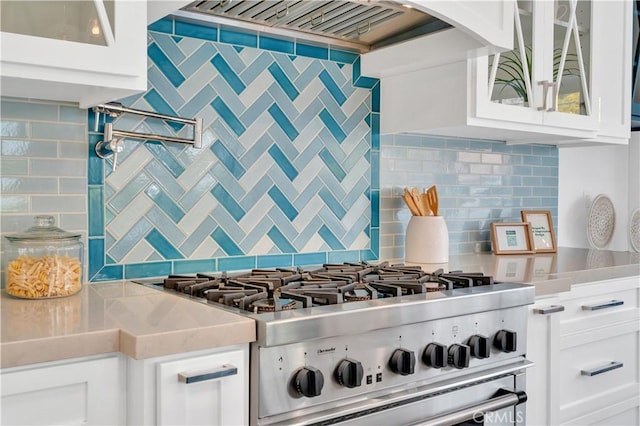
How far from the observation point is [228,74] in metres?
1.98

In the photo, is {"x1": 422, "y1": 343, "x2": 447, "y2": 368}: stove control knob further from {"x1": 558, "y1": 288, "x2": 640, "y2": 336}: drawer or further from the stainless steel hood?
the stainless steel hood

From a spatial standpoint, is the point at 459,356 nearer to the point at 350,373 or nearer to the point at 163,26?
the point at 350,373

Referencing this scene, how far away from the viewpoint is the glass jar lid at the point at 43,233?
148 cm

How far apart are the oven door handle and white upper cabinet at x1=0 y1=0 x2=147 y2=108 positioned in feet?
3.52

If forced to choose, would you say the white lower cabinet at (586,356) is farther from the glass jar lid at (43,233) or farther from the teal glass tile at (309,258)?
the glass jar lid at (43,233)

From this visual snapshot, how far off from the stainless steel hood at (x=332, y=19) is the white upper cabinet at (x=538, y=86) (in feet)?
0.46

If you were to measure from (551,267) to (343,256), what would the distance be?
0.75 m

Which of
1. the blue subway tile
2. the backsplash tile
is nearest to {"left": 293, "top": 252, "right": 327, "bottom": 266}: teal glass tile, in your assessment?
the backsplash tile

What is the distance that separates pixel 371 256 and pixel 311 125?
22.0 inches

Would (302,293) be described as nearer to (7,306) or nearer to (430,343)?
(430,343)

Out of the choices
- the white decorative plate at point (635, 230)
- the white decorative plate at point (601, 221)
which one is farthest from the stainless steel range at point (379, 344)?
the white decorative plate at point (635, 230)

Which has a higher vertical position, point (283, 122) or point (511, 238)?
point (283, 122)

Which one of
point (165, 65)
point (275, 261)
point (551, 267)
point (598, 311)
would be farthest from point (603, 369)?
point (165, 65)

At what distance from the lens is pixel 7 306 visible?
54.3 inches
